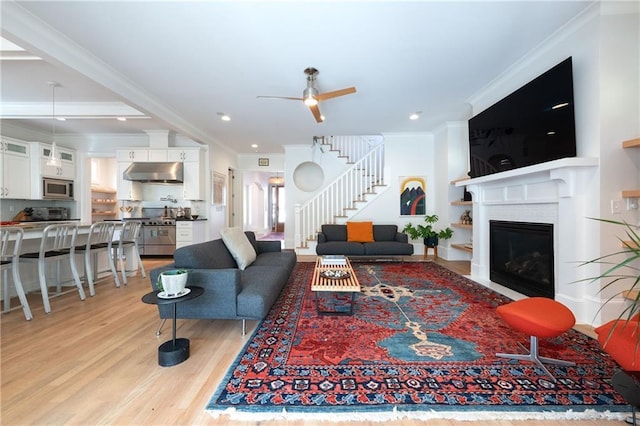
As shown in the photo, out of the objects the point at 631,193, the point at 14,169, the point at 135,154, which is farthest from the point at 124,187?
the point at 631,193

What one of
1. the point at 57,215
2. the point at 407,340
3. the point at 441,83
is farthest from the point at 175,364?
the point at 57,215

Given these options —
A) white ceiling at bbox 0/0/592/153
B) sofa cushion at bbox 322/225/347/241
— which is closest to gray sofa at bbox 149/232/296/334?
white ceiling at bbox 0/0/592/153

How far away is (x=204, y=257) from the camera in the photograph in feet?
8.04

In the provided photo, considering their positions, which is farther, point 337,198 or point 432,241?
point 337,198

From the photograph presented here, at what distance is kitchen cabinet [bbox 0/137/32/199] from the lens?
15.5 feet

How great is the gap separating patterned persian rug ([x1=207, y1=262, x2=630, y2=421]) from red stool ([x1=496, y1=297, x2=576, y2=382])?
6cm

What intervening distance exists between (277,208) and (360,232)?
24.8 feet

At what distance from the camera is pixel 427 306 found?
287cm

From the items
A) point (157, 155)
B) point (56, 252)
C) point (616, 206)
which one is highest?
point (157, 155)

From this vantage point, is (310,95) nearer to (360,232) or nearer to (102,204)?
(360,232)

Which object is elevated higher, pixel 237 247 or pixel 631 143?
pixel 631 143

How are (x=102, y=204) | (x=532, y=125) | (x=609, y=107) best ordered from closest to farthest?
(x=609, y=107), (x=532, y=125), (x=102, y=204)

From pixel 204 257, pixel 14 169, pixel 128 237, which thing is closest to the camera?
pixel 204 257

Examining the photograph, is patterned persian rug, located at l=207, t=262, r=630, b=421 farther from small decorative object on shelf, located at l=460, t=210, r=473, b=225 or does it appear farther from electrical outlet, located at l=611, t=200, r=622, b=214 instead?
small decorative object on shelf, located at l=460, t=210, r=473, b=225
